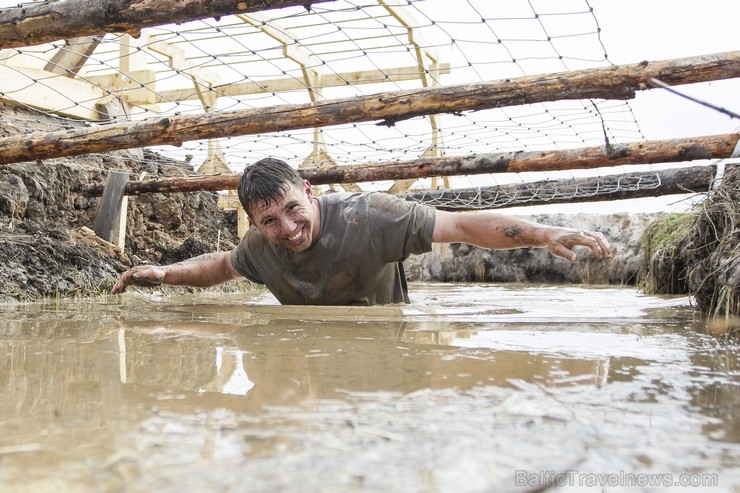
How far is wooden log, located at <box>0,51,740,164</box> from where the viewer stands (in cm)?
291

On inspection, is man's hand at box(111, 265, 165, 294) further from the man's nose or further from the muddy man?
the man's nose

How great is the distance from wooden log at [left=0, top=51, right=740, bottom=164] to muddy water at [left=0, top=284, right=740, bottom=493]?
4.91 ft

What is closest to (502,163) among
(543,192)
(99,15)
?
(543,192)

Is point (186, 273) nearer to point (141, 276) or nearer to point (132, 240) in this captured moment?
point (141, 276)

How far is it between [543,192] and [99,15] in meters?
4.54

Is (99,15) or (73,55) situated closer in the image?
(99,15)

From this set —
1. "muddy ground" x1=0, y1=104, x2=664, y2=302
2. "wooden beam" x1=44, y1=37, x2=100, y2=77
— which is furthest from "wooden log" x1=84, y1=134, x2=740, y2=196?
"wooden beam" x1=44, y1=37, x2=100, y2=77

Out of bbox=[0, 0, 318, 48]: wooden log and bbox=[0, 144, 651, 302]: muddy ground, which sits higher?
bbox=[0, 0, 318, 48]: wooden log

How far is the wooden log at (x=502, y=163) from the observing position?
424 cm

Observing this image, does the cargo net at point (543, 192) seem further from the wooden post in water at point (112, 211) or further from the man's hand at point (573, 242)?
the man's hand at point (573, 242)

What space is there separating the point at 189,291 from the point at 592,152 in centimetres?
331

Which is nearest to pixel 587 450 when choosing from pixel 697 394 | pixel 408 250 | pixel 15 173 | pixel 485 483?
pixel 485 483

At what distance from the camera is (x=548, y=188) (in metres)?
6.04

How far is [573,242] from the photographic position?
2.45m
